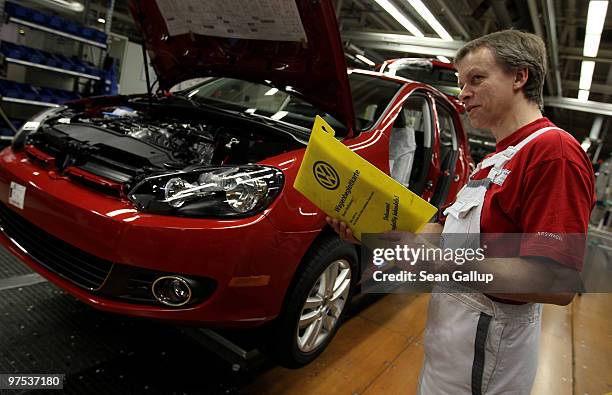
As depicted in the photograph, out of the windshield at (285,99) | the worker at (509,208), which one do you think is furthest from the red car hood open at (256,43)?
the worker at (509,208)

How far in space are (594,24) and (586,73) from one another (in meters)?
2.65

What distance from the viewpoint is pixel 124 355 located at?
174cm

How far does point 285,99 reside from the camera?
2.30 metres

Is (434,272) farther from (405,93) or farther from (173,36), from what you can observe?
(173,36)

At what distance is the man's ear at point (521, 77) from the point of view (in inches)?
35.3

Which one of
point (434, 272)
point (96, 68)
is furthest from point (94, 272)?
point (96, 68)

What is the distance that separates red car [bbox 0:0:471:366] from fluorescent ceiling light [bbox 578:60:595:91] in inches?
212

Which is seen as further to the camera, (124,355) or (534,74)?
(124,355)

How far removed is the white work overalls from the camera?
944 mm

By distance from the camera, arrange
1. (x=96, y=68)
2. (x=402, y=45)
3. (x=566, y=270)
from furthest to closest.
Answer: (x=402, y=45), (x=96, y=68), (x=566, y=270)

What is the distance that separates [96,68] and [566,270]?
19.2ft

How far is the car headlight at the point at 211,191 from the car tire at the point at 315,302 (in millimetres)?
383

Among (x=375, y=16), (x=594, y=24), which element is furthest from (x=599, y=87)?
(x=375, y=16)

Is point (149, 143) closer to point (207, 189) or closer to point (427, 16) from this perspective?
point (207, 189)
